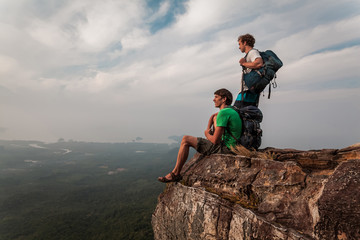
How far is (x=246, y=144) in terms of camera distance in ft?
23.3

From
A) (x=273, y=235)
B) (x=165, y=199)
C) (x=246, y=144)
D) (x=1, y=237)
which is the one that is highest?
(x=246, y=144)

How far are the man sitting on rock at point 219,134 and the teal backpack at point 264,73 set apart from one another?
3.24 ft

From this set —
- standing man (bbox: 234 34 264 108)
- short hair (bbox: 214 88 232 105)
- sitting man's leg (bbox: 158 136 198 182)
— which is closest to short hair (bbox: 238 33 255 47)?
standing man (bbox: 234 34 264 108)

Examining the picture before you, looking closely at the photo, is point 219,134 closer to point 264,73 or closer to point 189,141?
point 189,141

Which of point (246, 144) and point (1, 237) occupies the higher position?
point (246, 144)

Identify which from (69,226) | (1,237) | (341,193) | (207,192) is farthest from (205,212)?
(1,237)

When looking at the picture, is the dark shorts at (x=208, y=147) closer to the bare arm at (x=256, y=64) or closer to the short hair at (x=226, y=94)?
the short hair at (x=226, y=94)

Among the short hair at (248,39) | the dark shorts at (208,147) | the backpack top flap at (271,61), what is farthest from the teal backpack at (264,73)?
the dark shorts at (208,147)

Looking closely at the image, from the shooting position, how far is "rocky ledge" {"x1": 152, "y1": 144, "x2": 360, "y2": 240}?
3.81m

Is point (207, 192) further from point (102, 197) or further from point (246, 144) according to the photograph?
point (102, 197)

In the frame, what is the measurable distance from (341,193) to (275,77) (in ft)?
16.6

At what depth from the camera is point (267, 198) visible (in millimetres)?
5160

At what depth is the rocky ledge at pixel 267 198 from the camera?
12.5 feet

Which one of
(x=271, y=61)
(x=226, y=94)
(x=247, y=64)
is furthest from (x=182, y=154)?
(x=271, y=61)
